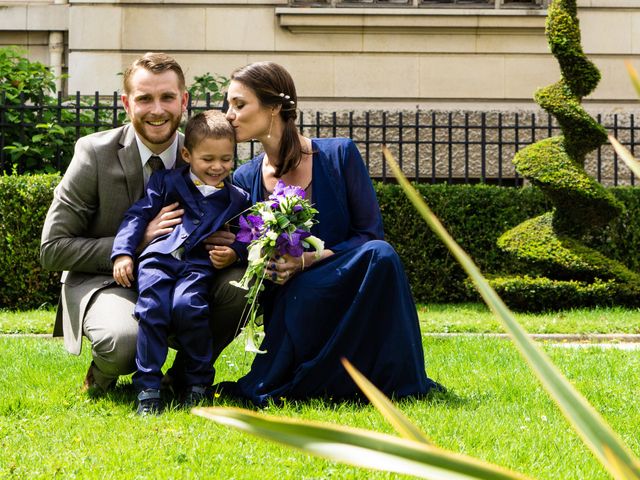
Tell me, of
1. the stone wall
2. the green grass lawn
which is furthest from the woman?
the stone wall

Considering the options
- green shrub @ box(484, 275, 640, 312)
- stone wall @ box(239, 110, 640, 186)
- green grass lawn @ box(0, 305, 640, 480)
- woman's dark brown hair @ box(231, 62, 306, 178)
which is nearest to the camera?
green grass lawn @ box(0, 305, 640, 480)

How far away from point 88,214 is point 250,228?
0.94 m

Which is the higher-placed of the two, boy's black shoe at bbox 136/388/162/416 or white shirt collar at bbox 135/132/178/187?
white shirt collar at bbox 135/132/178/187

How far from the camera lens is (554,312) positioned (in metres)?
9.68

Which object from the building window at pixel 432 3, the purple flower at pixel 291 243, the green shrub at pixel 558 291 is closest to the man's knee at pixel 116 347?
the purple flower at pixel 291 243

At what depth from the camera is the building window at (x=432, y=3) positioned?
13.9 metres

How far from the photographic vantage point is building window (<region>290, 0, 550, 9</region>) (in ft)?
45.5

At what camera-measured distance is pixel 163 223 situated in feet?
14.8

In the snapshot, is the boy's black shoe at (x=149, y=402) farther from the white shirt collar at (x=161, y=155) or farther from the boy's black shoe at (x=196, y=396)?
the white shirt collar at (x=161, y=155)

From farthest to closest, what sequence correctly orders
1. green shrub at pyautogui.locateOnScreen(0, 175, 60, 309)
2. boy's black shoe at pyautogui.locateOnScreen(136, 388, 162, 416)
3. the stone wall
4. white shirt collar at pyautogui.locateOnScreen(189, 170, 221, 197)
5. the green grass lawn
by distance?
the stone wall < green shrub at pyautogui.locateOnScreen(0, 175, 60, 309) < white shirt collar at pyautogui.locateOnScreen(189, 170, 221, 197) < boy's black shoe at pyautogui.locateOnScreen(136, 388, 162, 416) < the green grass lawn

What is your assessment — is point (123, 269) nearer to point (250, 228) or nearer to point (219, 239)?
point (219, 239)

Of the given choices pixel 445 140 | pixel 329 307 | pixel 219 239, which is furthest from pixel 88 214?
pixel 445 140

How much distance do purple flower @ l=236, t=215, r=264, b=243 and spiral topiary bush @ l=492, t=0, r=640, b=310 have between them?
5.74 metres

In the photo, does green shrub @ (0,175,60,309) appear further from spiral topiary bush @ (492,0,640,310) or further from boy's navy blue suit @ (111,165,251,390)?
boy's navy blue suit @ (111,165,251,390)
